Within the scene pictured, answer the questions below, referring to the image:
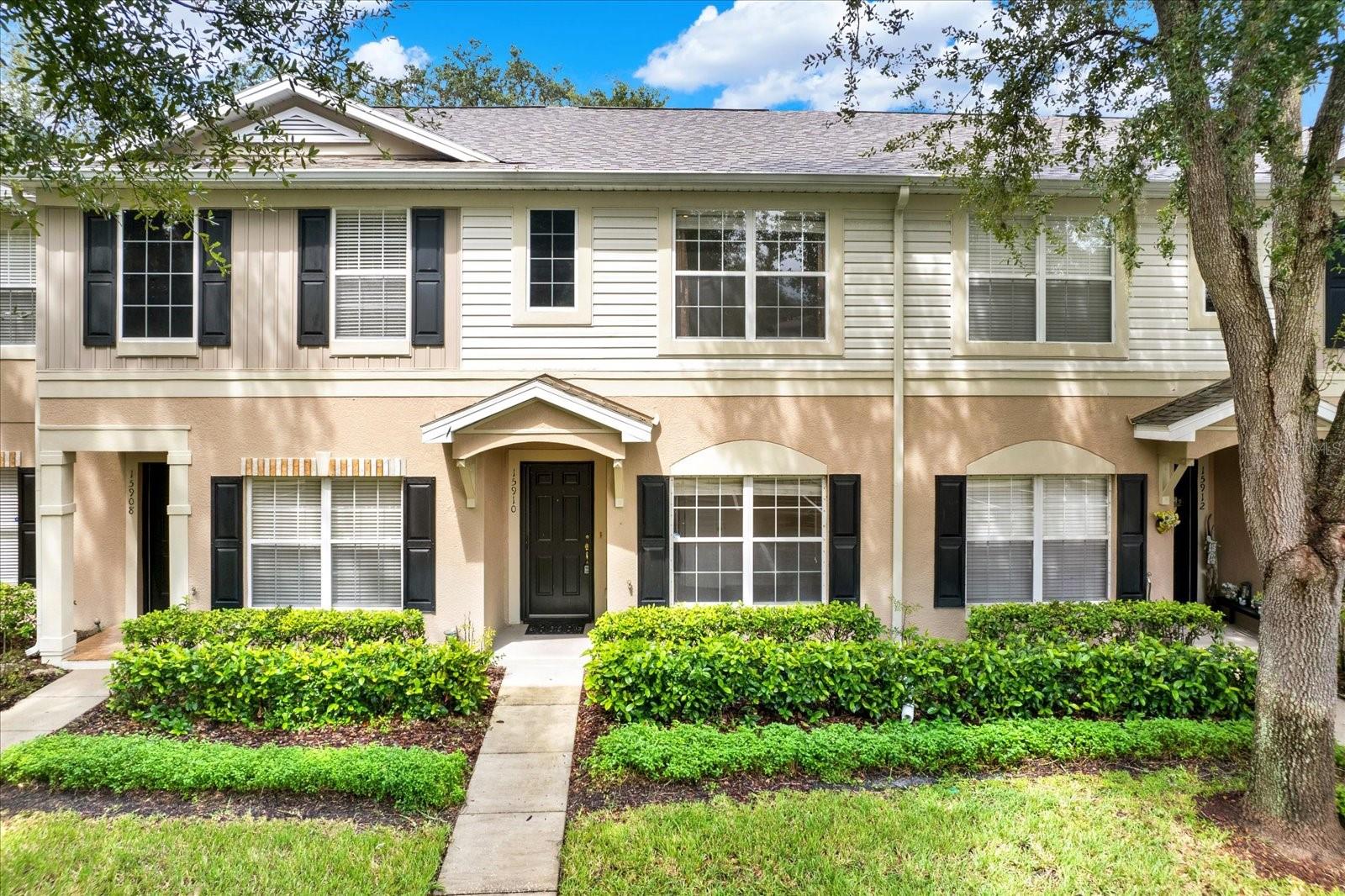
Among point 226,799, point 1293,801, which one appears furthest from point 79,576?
point 1293,801

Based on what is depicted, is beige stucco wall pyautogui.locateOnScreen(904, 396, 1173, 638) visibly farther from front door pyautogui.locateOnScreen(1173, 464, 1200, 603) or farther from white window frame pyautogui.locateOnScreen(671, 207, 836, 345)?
front door pyautogui.locateOnScreen(1173, 464, 1200, 603)

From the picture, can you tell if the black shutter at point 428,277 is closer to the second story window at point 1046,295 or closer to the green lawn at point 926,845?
the green lawn at point 926,845

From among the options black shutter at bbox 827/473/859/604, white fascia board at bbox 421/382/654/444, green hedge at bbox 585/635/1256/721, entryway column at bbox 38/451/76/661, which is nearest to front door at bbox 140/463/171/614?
entryway column at bbox 38/451/76/661

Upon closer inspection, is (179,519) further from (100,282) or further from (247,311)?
(100,282)

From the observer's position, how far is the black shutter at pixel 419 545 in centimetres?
840

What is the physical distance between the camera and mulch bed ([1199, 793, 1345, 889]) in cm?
441

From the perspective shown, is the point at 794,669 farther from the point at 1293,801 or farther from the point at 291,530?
the point at 291,530

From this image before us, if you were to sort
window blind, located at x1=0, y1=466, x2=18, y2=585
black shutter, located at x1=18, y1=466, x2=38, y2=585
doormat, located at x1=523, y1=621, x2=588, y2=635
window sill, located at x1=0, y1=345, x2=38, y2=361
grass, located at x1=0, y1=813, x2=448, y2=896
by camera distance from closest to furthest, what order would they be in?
grass, located at x1=0, y1=813, x2=448, y2=896 → doormat, located at x1=523, y1=621, x2=588, y2=635 → window sill, located at x1=0, y1=345, x2=38, y2=361 → black shutter, located at x1=18, y1=466, x2=38, y2=585 → window blind, located at x1=0, y1=466, x2=18, y2=585

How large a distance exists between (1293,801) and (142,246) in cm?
1179

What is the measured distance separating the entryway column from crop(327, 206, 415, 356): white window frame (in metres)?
3.49

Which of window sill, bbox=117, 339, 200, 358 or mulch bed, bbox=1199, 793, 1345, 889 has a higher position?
window sill, bbox=117, 339, 200, 358

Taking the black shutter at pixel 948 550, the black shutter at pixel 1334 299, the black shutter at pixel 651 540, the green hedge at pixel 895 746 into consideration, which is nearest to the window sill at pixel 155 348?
the black shutter at pixel 651 540

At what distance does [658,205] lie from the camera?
27.7 feet

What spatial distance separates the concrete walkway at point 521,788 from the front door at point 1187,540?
847 centimetres
